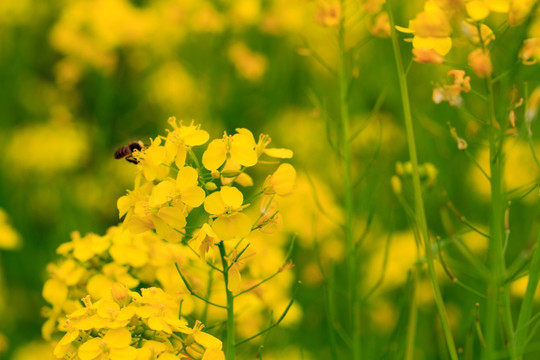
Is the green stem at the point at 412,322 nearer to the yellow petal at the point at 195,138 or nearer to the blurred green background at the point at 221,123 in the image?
the yellow petal at the point at 195,138

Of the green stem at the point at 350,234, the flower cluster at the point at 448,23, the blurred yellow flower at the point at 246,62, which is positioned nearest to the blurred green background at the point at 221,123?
the blurred yellow flower at the point at 246,62

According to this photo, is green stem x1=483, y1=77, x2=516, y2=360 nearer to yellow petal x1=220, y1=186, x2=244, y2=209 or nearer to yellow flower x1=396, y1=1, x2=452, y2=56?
yellow flower x1=396, y1=1, x2=452, y2=56

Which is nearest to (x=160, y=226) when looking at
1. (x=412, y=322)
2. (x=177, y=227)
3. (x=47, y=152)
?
(x=177, y=227)

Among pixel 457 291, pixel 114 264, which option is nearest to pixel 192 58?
pixel 457 291

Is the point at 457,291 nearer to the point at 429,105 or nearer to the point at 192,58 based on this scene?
the point at 429,105

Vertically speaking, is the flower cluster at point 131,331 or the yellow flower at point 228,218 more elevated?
the yellow flower at point 228,218

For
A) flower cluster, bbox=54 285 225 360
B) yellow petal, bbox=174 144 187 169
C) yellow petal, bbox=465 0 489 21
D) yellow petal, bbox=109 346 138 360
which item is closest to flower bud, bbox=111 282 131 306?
flower cluster, bbox=54 285 225 360
